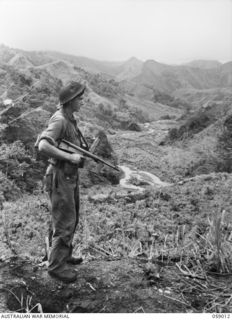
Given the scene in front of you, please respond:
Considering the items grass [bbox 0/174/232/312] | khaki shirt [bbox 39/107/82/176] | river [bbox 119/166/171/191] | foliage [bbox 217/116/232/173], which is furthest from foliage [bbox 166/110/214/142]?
khaki shirt [bbox 39/107/82/176]

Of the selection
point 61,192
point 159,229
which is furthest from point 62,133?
point 159,229

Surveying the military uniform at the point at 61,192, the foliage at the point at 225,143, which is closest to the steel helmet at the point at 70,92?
the military uniform at the point at 61,192

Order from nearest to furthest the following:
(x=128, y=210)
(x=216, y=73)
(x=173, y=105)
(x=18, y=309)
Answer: (x=18, y=309) → (x=128, y=210) → (x=173, y=105) → (x=216, y=73)

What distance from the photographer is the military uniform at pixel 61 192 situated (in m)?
3.83

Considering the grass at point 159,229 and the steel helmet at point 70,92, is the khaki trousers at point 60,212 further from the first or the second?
the grass at point 159,229

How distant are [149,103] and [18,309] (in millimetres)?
76482

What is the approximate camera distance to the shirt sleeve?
12.1 feet

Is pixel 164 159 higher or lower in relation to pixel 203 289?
lower

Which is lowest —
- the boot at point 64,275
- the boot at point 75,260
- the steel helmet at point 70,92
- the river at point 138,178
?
the river at point 138,178

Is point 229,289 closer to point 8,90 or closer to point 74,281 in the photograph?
point 74,281

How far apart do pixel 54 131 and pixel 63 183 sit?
496 mm

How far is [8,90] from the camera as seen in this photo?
19281 mm

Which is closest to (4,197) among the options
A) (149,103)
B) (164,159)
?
(164,159)

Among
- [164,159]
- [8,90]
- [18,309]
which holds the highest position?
[8,90]
